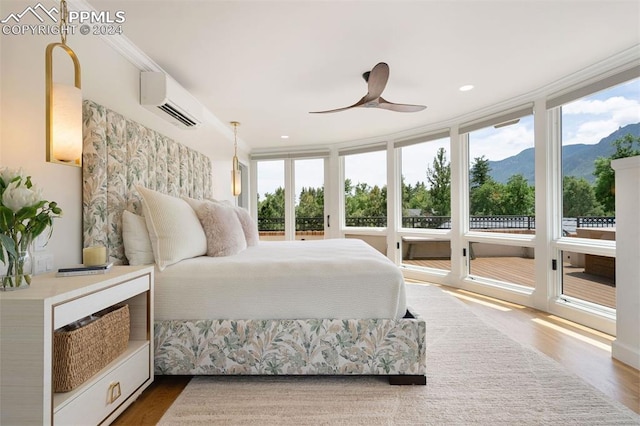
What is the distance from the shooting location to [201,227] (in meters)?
2.44

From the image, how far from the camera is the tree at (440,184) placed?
15.3 feet

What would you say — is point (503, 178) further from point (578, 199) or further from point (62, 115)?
point (62, 115)

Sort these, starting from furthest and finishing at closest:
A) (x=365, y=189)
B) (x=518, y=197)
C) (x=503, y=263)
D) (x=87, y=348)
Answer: (x=365, y=189) < (x=503, y=263) < (x=518, y=197) < (x=87, y=348)

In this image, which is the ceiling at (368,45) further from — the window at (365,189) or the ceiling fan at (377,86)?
the window at (365,189)

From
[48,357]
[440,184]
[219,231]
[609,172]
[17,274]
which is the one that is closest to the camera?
[48,357]

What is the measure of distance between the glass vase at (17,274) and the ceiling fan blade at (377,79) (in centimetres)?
228

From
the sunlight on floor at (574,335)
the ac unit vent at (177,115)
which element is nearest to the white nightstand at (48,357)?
the ac unit vent at (177,115)

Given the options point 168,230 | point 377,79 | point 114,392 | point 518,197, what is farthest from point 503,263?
point 114,392

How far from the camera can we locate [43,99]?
65.0 inches

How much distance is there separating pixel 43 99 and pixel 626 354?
390 cm

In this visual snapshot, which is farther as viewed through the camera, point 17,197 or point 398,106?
point 398,106

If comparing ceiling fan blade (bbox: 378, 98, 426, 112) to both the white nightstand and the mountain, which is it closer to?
the mountain

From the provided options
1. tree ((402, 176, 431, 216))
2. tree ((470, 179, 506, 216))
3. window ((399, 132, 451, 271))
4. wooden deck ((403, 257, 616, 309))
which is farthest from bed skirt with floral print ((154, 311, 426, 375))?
tree ((402, 176, 431, 216))

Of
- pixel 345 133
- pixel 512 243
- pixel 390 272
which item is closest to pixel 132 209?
pixel 390 272
